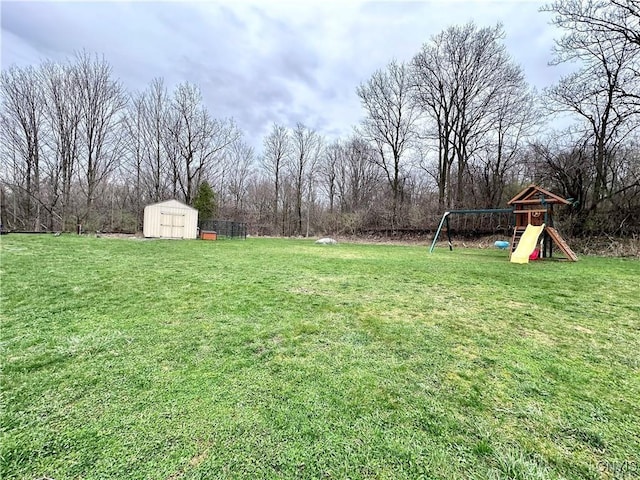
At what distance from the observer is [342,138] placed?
27688 mm

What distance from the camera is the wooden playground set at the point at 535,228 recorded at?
8.03 meters

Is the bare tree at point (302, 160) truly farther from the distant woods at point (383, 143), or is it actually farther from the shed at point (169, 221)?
the shed at point (169, 221)

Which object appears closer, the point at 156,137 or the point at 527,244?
the point at 527,244

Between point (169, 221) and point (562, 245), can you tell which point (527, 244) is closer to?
point (562, 245)

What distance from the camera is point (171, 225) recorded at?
17359mm

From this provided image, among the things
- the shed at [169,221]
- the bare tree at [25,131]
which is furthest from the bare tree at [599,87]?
the bare tree at [25,131]

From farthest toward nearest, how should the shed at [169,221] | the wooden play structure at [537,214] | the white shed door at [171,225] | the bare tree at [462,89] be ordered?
the white shed door at [171,225], the shed at [169,221], the bare tree at [462,89], the wooden play structure at [537,214]

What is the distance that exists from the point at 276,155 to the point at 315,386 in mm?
27616

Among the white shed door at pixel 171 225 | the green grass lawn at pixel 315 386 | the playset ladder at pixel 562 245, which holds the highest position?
the white shed door at pixel 171 225

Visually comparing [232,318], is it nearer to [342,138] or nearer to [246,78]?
[246,78]

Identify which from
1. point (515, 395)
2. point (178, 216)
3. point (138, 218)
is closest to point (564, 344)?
point (515, 395)

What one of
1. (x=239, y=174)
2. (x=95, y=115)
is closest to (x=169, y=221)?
(x=95, y=115)

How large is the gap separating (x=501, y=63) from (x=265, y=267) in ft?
60.4

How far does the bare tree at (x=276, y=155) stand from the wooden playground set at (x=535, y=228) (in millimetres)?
20745
